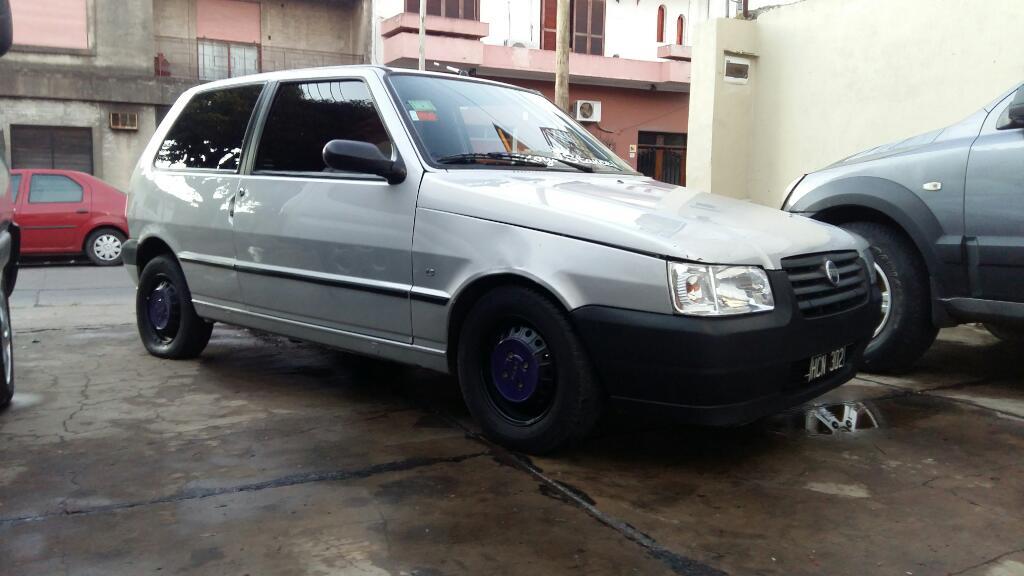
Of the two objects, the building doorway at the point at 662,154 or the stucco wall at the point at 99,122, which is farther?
the building doorway at the point at 662,154

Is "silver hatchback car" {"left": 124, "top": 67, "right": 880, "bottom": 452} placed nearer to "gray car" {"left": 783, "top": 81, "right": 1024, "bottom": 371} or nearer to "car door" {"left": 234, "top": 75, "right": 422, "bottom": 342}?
"car door" {"left": 234, "top": 75, "right": 422, "bottom": 342}

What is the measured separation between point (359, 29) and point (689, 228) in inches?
953

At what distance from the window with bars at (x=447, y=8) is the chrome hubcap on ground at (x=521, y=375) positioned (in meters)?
22.4

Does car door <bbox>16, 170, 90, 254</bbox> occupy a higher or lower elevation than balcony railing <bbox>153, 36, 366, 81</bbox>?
lower

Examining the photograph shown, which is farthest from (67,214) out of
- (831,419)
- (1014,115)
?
(1014,115)

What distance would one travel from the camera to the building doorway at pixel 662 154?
27.3 m

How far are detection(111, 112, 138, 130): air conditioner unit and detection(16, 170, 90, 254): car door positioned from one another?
36.9ft

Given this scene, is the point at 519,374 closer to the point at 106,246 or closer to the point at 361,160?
the point at 361,160

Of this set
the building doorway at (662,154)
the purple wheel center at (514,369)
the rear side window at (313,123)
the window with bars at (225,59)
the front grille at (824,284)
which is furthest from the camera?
the building doorway at (662,154)

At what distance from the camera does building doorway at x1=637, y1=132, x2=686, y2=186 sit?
2734cm

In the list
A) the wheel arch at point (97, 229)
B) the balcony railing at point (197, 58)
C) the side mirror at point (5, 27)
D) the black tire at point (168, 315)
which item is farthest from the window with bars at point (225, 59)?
the side mirror at point (5, 27)

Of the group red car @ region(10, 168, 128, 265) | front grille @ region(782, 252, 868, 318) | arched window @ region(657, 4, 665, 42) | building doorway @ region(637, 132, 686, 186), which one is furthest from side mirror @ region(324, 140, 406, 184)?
arched window @ region(657, 4, 665, 42)

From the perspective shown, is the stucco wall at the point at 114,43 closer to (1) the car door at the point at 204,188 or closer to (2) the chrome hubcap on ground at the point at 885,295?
(1) the car door at the point at 204,188

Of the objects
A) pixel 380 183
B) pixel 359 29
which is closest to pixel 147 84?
pixel 359 29
